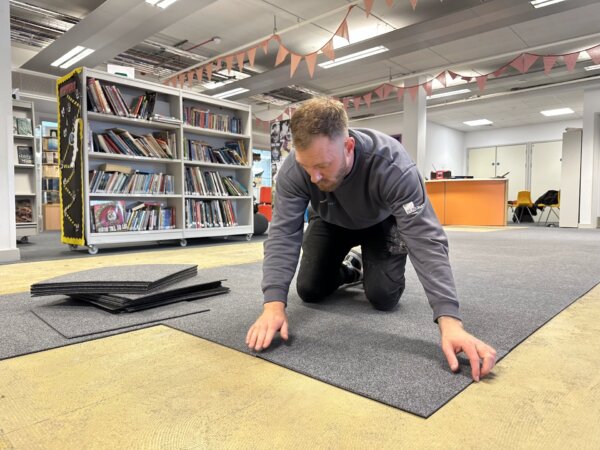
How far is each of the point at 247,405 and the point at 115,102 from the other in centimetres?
383

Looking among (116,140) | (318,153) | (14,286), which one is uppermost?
(116,140)

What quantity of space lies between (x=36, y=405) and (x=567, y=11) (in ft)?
22.6

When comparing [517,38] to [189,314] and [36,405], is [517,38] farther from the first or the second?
[36,405]

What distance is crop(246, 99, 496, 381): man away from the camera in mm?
1049

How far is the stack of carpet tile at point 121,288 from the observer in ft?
5.13

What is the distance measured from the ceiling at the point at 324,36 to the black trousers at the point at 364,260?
4.15m

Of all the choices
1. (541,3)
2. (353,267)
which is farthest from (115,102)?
(541,3)

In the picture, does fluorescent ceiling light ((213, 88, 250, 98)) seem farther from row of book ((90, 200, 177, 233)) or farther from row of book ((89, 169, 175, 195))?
row of book ((90, 200, 177, 233))

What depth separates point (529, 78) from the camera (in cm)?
802

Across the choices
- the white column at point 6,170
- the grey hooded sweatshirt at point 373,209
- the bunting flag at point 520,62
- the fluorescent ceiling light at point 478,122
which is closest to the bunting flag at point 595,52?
the bunting flag at point 520,62

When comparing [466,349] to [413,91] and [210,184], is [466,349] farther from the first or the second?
[413,91]

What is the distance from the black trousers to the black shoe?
188mm

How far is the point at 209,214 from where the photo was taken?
4863 millimetres

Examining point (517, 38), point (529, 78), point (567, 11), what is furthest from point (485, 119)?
point (567, 11)
